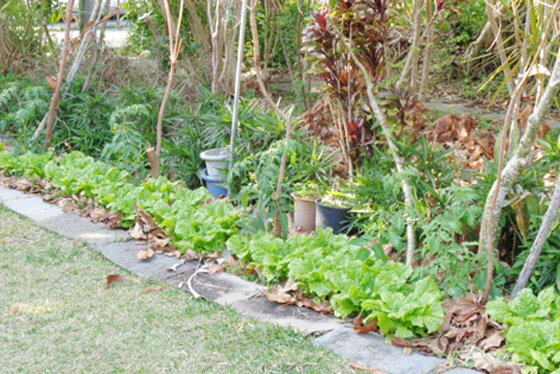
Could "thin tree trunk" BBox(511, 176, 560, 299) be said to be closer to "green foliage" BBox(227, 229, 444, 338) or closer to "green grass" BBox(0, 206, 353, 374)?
"green foliage" BBox(227, 229, 444, 338)

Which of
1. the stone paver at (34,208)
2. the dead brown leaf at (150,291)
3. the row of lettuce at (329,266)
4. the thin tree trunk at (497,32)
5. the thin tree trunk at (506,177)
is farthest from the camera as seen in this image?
the stone paver at (34,208)

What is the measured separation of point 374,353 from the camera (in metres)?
2.83

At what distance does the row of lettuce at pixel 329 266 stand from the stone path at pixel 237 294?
0.12 metres

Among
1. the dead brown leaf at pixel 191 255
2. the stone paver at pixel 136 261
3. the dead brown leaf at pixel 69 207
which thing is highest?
the dead brown leaf at pixel 69 207

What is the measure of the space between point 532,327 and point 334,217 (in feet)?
5.63

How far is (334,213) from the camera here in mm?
4203

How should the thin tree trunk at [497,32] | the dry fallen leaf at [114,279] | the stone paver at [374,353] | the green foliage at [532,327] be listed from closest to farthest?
the green foliage at [532,327] < the stone paver at [374,353] < the thin tree trunk at [497,32] < the dry fallen leaf at [114,279]

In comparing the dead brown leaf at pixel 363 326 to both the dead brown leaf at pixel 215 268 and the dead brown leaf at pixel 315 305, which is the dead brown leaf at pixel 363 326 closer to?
the dead brown leaf at pixel 315 305

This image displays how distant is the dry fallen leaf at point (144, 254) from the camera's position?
4.00 m

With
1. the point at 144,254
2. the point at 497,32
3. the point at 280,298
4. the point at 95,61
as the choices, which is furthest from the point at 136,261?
the point at 95,61

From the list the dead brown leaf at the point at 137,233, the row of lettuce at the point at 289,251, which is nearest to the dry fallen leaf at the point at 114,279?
the row of lettuce at the point at 289,251

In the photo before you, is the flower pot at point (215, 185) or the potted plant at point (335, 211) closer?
the potted plant at point (335, 211)

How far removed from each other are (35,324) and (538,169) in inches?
109

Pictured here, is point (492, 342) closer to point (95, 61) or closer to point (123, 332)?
point (123, 332)
